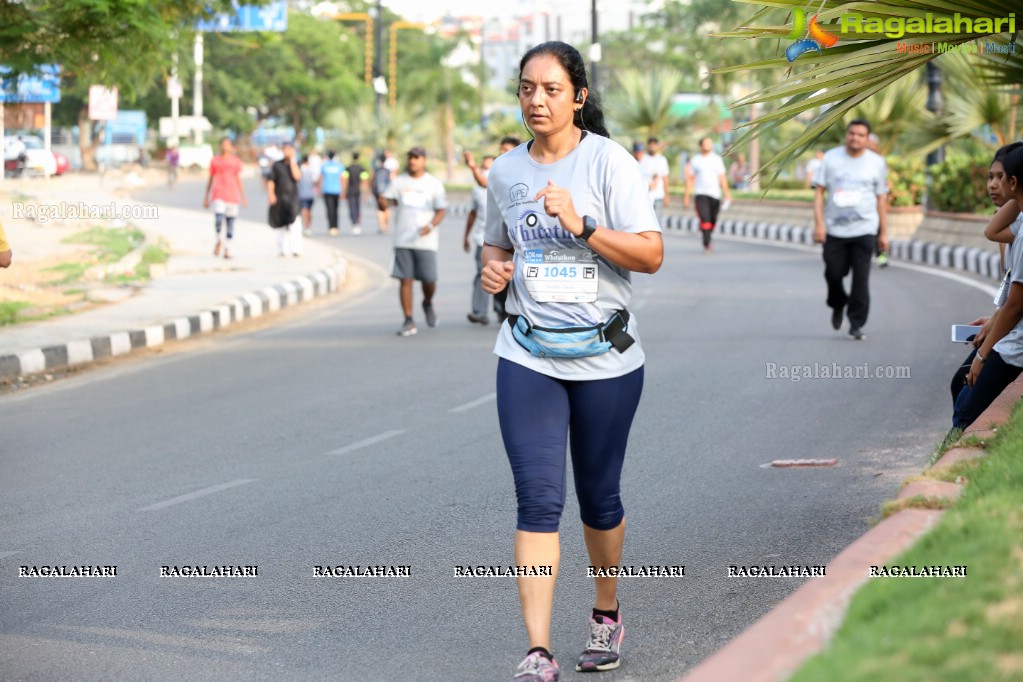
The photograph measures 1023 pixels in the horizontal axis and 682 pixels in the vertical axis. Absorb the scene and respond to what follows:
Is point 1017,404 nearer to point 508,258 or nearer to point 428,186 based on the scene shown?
point 508,258

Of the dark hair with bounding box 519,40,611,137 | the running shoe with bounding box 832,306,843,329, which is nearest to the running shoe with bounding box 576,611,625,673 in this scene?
the dark hair with bounding box 519,40,611,137

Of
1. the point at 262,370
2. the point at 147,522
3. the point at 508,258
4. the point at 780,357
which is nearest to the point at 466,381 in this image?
the point at 262,370

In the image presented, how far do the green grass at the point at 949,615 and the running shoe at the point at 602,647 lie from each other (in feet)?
3.34

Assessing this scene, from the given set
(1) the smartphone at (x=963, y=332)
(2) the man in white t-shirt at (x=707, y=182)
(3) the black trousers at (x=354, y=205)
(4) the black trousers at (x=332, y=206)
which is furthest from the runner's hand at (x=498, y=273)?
(3) the black trousers at (x=354, y=205)

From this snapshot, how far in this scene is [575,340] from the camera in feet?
14.5

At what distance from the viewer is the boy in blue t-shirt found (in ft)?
99.5

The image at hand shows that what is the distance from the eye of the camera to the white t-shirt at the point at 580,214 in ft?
14.6

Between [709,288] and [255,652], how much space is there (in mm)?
14074

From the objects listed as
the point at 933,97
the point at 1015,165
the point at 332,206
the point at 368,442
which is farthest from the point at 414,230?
the point at 332,206

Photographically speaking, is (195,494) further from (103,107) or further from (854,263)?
(103,107)

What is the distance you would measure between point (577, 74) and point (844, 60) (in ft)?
5.21

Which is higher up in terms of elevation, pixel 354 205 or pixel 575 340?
pixel 575 340

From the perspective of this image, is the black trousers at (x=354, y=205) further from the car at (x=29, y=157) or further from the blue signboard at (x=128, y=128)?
the blue signboard at (x=128, y=128)

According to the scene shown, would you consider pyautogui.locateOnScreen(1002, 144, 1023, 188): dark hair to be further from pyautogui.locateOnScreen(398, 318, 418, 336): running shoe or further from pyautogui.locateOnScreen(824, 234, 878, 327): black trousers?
pyautogui.locateOnScreen(398, 318, 418, 336): running shoe
